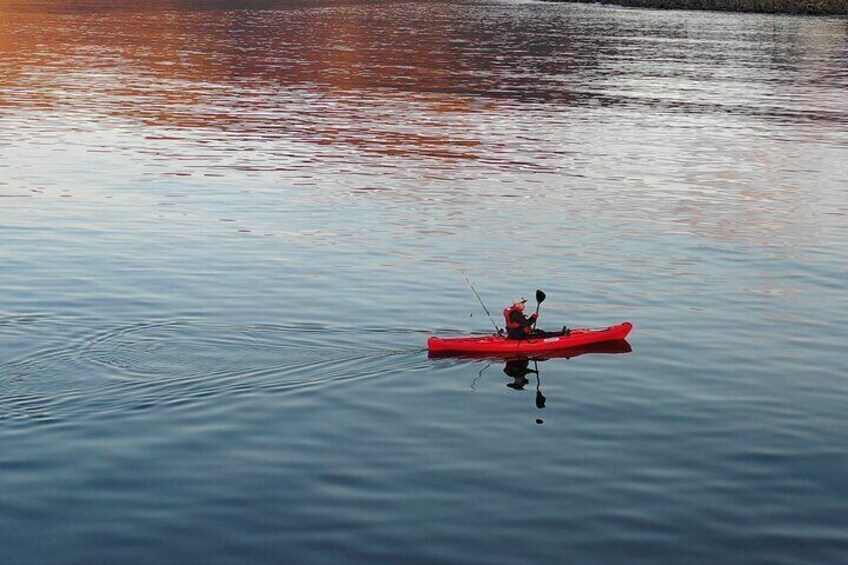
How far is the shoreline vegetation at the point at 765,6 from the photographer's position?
173375 mm

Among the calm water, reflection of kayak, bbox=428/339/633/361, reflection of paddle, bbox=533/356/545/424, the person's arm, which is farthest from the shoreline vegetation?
reflection of paddle, bbox=533/356/545/424

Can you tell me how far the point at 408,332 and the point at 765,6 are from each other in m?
156

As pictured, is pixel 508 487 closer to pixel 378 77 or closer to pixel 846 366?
pixel 846 366

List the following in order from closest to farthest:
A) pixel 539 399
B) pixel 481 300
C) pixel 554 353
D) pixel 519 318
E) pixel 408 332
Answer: pixel 539 399, pixel 519 318, pixel 554 353, pixel 408 332, pixel 481 300

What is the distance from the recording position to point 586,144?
66562mm

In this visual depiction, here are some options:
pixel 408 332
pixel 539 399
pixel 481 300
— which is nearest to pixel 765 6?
pixel 481 300

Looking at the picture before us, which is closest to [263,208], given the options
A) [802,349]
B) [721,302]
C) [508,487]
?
[721,302]

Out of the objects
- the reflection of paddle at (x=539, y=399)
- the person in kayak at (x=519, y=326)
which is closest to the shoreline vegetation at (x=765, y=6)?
the person in kayak at (x=519, y=326)

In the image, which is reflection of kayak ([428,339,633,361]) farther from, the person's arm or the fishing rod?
the fishing rod

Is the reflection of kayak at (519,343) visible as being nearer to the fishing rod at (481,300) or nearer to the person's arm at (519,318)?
the person's arm at (519,318)

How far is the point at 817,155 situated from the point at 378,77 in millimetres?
40813

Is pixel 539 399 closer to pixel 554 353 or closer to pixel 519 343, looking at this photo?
pixel 519 343

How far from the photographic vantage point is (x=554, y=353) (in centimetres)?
3091

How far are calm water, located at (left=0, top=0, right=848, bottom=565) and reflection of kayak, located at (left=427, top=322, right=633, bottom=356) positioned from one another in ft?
2.01
